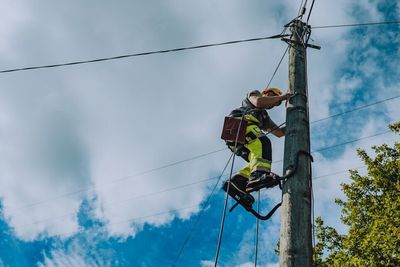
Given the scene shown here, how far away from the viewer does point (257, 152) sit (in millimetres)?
4305

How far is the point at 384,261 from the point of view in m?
11.6

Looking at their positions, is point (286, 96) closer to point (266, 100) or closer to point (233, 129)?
point (266, 100)

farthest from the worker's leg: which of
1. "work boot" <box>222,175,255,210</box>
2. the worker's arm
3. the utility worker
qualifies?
the worker's arm

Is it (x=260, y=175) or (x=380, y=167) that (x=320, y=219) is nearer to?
(x=380, y=167)

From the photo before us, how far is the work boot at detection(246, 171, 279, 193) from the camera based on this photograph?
3.76 meters

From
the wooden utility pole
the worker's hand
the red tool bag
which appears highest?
the worker's hand

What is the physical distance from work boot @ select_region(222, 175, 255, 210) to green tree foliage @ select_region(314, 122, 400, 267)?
28.8ft

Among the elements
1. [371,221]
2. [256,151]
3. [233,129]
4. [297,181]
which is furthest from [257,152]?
[371,221]

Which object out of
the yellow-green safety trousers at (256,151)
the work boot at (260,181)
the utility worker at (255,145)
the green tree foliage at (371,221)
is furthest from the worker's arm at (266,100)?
the green tree foliage at (371,221)

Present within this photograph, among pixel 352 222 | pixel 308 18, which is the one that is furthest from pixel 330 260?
pixel 308 18

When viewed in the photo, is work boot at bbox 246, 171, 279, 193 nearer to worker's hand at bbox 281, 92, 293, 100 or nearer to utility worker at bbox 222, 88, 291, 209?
utility worker at bbox 222, 88, 291, 209

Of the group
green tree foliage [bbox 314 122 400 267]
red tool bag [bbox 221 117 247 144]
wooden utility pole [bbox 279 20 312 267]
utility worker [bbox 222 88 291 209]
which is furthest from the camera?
green tree foliage [bbox 314 122 400 267]

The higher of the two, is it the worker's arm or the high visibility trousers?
the worker's arm

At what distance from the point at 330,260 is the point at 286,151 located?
11.2 m
